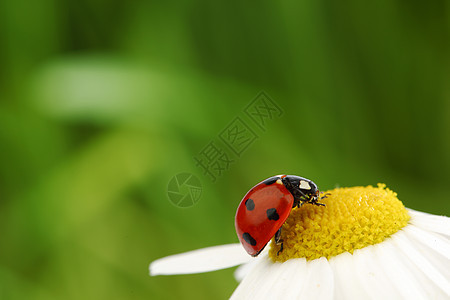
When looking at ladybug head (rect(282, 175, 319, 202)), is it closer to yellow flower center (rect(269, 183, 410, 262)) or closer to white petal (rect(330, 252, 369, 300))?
yellow flower center (rect(269, 183, 410, 262))

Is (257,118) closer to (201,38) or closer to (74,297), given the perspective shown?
(201,38)

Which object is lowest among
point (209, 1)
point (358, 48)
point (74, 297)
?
point (74, 297)

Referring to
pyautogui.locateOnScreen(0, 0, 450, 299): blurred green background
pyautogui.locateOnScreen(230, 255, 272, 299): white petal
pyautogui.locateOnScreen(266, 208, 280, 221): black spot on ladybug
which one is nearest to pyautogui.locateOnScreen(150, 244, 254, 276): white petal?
pyautogui.locateOnScreen(230, 255, 272, 299): white petal

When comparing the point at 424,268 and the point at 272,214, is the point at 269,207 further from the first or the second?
the point at 424,268

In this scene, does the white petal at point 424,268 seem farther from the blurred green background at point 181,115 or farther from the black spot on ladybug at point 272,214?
the blurred green background at point 181,115

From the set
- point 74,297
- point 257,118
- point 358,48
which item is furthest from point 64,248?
point 358,48

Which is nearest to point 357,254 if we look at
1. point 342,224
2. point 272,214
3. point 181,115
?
point 342,224
